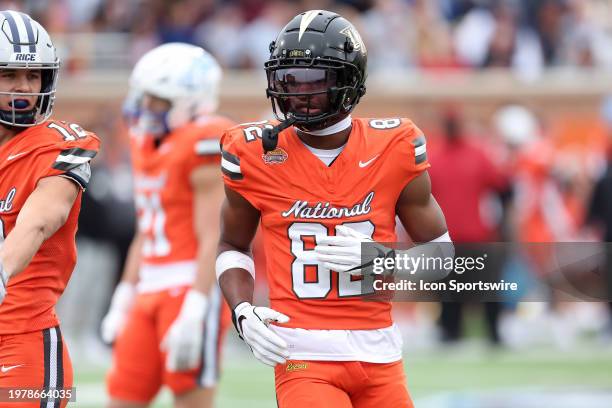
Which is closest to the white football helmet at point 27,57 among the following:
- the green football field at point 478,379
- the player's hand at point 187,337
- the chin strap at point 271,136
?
the chin strap at point 271,136

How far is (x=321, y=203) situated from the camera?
4.33 meters

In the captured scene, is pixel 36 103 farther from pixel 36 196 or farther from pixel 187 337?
pixel 187 337

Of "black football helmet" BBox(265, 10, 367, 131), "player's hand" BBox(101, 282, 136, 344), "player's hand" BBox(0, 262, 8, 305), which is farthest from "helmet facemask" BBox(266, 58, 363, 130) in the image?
"player's hand" BBox(101, 282, 136, 344)

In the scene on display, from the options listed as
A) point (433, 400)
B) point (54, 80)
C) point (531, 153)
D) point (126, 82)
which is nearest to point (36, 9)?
point (126, 82)

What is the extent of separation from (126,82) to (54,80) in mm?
10482

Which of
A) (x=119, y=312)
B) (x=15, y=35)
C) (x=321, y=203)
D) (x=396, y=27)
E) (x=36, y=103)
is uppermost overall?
(x=15, y=35)

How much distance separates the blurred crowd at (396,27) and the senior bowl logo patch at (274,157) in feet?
36.0

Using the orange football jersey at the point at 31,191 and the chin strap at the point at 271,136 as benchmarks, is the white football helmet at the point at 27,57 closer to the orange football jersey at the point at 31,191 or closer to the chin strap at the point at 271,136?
the orange football jersey at the point at 31,191

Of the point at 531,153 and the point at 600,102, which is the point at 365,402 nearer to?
the point at 531,153

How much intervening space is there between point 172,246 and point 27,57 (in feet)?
6.13

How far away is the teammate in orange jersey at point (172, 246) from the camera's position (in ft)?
19.4

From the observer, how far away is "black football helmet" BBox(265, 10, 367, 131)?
14.1 ft

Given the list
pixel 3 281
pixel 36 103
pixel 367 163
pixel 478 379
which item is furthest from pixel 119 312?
pixel 478 379

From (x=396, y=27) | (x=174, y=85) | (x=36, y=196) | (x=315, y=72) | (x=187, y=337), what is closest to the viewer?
(x=36, y=196)
